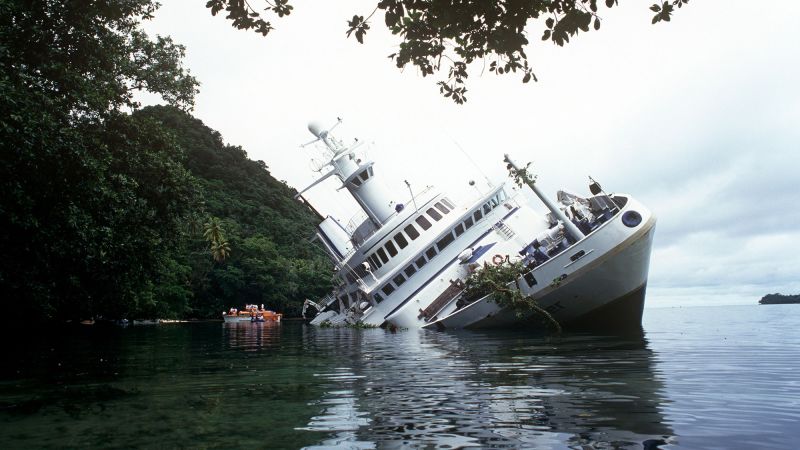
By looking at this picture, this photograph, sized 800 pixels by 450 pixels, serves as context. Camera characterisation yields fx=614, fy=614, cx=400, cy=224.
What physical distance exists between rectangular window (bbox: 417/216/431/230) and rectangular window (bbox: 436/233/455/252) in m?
1.37

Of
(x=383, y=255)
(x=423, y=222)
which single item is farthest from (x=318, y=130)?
(x=423, y=222)

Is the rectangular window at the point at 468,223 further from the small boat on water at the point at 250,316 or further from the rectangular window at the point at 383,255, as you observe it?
the small boat on water at the point at 250,316

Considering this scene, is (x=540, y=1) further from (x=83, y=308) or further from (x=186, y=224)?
(x=83, y=308)

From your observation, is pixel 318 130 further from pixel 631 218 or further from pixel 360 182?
pixel 631 218

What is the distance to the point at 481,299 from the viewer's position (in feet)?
82.2

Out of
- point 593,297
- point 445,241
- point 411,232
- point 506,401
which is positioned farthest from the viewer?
point 411,232

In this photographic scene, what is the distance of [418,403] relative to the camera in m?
6.83

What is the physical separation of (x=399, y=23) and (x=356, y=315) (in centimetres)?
2934

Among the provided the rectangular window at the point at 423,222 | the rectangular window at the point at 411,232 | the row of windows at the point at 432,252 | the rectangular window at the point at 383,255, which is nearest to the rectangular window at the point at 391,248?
the rectangular window at the point at 383,255

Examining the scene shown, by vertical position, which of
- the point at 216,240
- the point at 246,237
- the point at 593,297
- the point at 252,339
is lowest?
the point at 252,339

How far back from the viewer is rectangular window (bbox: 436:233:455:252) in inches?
1235

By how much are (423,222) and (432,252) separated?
199cm

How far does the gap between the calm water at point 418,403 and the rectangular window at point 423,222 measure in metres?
19.9

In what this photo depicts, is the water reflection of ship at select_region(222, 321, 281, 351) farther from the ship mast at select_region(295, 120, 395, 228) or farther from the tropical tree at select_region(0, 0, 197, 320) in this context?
the ship mast at select_region(295, 120, 395, 228)
